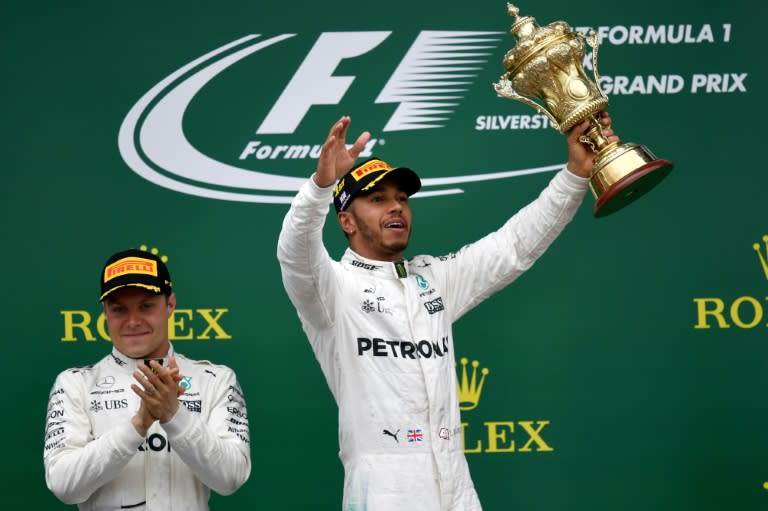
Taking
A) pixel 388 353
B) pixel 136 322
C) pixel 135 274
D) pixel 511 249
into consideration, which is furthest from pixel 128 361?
pixel 511 249

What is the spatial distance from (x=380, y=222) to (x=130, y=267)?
24.3 inches

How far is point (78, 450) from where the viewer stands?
2.21 meters

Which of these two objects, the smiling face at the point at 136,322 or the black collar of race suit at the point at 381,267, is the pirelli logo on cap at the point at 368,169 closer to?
the black collar of race suit at the point at 381,267

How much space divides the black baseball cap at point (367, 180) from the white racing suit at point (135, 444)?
1.79 feet

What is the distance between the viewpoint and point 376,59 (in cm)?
322

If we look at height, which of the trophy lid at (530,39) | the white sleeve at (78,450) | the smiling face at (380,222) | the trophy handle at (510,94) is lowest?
the white sleeve at (78,450)

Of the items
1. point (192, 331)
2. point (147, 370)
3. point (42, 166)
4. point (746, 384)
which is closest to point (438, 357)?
point (147, 370)

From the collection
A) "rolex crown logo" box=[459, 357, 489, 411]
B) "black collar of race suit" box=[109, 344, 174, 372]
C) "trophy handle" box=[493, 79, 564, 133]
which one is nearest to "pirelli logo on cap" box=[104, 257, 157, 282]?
"black collar of race suit" box=[109, 344, 174, 372]

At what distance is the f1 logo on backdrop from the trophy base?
0.78 meters

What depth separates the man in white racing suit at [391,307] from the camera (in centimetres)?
239

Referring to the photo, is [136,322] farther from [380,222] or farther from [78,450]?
[380,222]

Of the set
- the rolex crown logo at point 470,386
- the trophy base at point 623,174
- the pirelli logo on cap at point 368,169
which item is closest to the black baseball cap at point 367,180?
the pirelli logo on cap at point 368,169

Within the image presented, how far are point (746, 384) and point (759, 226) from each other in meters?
0.49

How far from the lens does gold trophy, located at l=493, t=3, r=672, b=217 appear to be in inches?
95.4
